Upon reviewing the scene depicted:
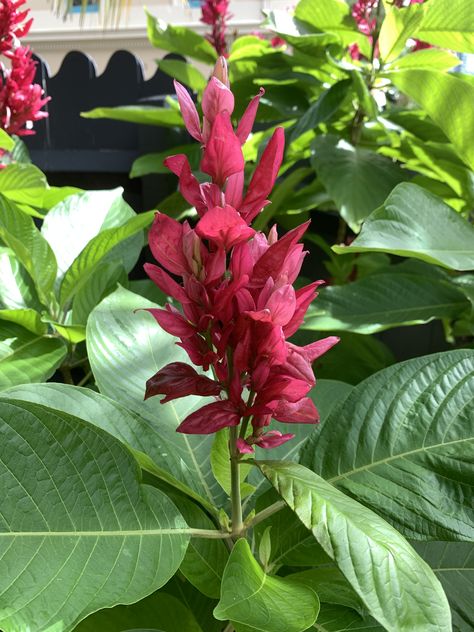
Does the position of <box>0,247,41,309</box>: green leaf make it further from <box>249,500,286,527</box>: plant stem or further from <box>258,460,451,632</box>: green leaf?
<box>258,460,451,632</box>: green leaf

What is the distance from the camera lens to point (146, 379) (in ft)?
2.31

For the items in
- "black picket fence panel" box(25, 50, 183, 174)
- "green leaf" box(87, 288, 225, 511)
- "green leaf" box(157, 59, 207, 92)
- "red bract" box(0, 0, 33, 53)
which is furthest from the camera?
"black picket fence panel" box(25, 50, 183, 174)

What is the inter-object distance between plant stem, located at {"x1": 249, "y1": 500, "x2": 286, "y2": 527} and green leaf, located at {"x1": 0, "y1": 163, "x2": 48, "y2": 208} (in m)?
0.71

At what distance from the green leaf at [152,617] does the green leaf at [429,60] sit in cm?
100

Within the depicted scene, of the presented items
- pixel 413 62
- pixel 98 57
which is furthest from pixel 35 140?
pixel 98 57

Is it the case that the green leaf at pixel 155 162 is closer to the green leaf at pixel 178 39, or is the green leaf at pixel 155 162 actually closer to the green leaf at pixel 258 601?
the green leaf at pixel 178 39

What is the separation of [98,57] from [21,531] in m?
7.73

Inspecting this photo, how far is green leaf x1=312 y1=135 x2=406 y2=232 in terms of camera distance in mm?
1095

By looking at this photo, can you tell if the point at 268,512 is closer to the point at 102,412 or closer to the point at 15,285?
the point at 102,412

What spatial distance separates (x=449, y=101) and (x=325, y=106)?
0.30 m

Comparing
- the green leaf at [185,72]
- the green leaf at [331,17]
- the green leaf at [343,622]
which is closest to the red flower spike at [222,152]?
the green leaf at [343,622]

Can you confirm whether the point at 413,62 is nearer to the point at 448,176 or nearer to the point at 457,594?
the point at 448,176

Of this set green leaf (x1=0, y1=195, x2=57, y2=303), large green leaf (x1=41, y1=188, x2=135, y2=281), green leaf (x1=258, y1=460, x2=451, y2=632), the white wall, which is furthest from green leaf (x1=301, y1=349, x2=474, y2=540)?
the white wall

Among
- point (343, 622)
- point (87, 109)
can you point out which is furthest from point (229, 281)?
point (87, 109)
